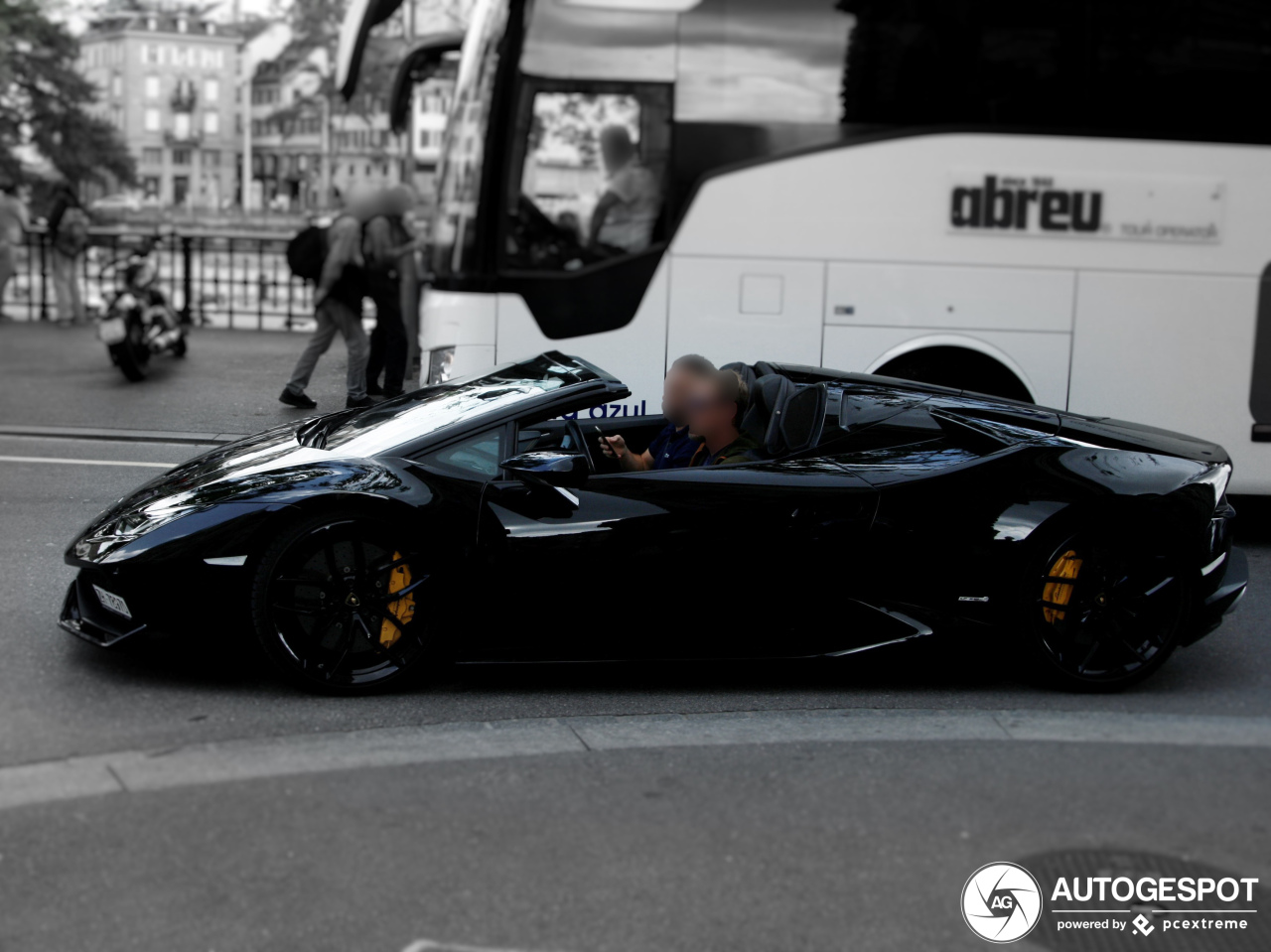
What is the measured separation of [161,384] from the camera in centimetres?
1363

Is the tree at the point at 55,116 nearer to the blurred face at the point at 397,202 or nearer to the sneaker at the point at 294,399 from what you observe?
the blurred face at the point at 397,202

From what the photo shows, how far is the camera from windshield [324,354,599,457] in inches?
206

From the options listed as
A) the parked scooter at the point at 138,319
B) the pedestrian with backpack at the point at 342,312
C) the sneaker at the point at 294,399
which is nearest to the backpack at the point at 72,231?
the parked scooter at the point at 138,319

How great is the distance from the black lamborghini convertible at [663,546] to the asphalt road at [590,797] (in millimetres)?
155

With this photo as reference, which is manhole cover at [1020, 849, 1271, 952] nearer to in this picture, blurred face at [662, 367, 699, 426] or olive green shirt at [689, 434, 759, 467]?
olive green shirt at [689, 434, 759, 467]

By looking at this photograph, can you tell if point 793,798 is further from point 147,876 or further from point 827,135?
point 827,135

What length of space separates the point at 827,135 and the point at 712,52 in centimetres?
77

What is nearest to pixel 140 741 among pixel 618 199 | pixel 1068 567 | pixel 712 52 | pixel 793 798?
pixel 793 798

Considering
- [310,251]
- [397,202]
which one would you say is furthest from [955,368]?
[397,202]

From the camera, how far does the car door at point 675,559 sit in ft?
16.2

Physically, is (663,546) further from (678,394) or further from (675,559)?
(678,394)

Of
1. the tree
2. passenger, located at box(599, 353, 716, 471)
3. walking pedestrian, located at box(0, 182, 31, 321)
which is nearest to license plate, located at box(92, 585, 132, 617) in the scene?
passenger, located at box(599, 353, 716, 471)

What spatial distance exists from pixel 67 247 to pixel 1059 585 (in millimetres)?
15882

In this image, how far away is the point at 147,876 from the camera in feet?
11.8
